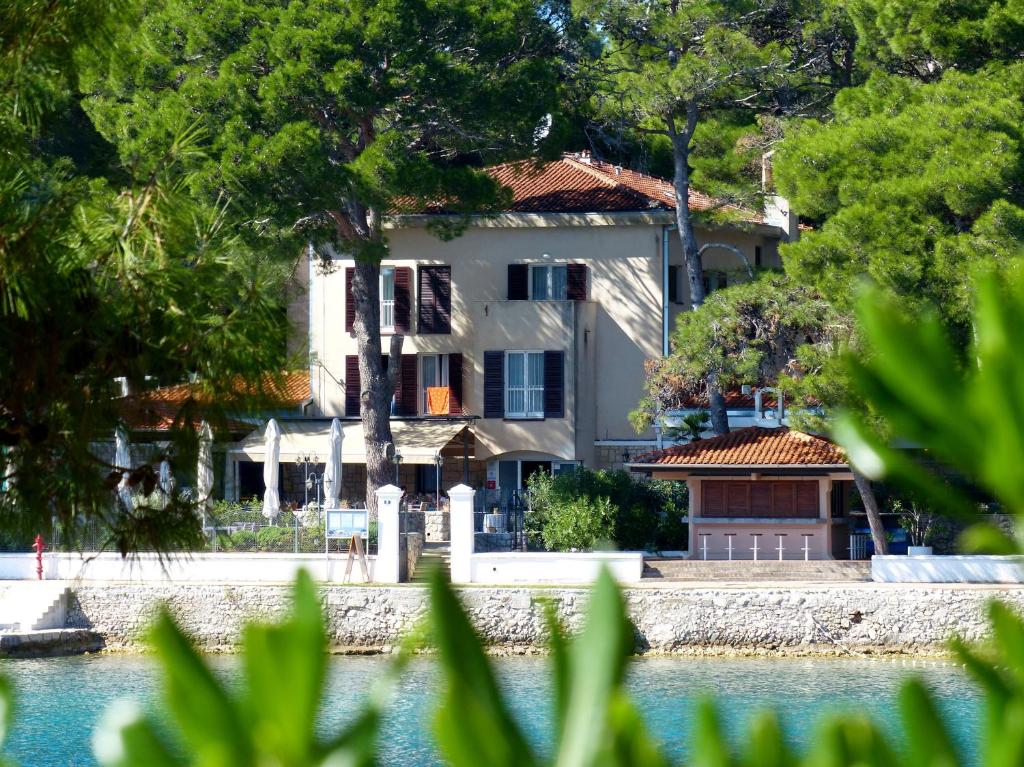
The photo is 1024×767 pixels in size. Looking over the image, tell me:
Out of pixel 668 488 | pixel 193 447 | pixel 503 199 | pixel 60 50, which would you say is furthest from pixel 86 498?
pixel 503 199

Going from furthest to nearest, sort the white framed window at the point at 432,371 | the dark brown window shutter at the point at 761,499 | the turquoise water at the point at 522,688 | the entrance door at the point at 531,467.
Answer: the white framed window at the point at 432,371 → the entrance door at the point at 531,467 → the dark brown window shutter at the point at 761,499 → the turquoise water at the point at 522,688

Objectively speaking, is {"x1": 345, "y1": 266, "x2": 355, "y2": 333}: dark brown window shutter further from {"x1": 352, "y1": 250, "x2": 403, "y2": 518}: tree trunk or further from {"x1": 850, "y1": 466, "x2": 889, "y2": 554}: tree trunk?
{"x1": 850, "y1": 466, "x2": 889, "y2": 554}: tree trunk

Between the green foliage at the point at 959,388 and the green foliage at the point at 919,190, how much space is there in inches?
876


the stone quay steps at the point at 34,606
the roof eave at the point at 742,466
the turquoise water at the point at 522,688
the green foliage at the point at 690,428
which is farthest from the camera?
the green foliage at the point at 690,428

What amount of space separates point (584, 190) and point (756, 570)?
14196 mm

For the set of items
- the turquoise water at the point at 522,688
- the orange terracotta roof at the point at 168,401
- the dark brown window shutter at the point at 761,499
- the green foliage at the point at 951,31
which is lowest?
the turquoise water at the point at 522,688

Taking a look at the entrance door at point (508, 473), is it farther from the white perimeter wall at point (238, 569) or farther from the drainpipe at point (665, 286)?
the white perimeter wall at point (238, 569)

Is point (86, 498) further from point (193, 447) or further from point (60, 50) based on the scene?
point (60, 50)

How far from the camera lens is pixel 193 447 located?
601 cm

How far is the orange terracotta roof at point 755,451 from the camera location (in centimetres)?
2617

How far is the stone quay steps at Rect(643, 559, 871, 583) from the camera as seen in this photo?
2495cm

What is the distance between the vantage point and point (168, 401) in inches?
239

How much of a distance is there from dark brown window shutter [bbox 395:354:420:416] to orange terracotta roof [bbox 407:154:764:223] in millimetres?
3989

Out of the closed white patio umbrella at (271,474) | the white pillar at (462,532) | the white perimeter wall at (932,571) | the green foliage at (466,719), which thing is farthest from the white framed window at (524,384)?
the green foliage at (466,719)
